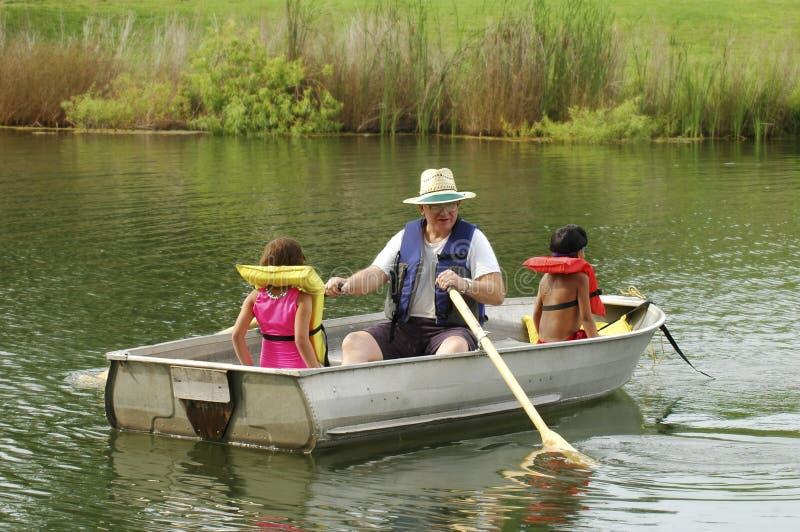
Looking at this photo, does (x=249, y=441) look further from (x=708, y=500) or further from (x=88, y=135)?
(x=88, y=135)

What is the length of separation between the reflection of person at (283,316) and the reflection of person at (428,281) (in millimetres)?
406

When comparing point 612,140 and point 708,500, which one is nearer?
point 708,500

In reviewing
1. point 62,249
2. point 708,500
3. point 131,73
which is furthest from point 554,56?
point 708,500

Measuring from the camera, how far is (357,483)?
6.66m

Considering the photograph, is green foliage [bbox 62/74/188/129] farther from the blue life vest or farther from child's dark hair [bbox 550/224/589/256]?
the blue life vest

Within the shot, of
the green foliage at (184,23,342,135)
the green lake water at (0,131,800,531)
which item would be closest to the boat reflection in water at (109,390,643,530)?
the green lake water at (0,131,800,531)

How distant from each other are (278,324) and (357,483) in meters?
1.05

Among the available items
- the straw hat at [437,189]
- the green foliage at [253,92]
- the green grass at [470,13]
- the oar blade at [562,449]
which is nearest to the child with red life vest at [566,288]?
the straw hat at [437,189]

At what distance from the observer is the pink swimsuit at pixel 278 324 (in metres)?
7.09

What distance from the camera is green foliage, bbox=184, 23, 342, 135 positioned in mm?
27109

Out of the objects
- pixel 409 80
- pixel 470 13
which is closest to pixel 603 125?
pixel 409 80

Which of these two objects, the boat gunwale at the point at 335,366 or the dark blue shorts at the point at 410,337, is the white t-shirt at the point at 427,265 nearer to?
the dark blue shorts at the point at 410,337

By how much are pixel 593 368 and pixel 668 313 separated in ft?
8.38

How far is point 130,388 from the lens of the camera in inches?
281
